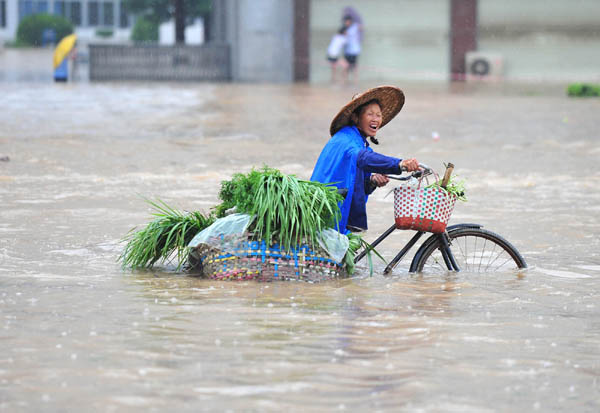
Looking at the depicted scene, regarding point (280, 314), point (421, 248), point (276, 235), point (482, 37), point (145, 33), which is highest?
point (145, 33)

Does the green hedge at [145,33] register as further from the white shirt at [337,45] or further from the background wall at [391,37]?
the white shirt at [337,45]

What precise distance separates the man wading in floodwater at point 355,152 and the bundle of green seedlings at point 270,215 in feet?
0.44

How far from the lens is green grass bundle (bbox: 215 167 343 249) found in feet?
22.7

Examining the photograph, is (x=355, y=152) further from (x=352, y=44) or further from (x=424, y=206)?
(x=352, y=44)

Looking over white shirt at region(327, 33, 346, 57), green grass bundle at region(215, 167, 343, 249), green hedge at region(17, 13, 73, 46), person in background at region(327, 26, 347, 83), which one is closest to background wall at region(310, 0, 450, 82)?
person in background at region(327, 26, 347, 83)

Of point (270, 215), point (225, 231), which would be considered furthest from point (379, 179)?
point (225, 231)

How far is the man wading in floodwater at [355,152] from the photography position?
23.7 feet

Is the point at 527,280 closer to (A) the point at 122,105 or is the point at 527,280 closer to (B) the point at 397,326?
(B) the point at 397,326

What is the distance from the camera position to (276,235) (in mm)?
7074

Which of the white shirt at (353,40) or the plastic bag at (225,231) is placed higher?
the white shirt at (353,40)

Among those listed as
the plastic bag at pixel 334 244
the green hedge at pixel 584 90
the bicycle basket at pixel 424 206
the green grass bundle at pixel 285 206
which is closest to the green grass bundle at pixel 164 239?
the green grass bundle at pixel 285 206

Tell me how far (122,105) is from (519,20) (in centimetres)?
1286

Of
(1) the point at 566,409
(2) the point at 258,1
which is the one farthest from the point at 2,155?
(2) the point at 258,1

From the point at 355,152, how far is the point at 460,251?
1621 mm
